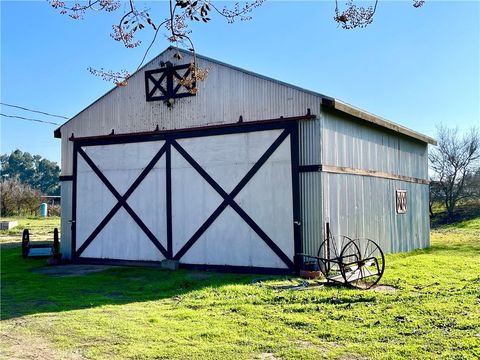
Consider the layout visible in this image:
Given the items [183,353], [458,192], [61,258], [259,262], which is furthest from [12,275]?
[458,192]

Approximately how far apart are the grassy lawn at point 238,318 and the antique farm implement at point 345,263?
31 cm

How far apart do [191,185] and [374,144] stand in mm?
5302

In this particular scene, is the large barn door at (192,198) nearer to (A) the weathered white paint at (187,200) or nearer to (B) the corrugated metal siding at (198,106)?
(A) the weathered white paint at (187,200)

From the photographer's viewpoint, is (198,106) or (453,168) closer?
(198,106)

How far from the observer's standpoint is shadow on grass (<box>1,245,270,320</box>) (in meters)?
7.90

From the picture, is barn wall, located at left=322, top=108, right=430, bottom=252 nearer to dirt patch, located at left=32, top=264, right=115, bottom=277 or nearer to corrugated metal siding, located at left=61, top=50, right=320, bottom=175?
corrugated metal siding, located at left=61, top=50, right=320, bottom=175

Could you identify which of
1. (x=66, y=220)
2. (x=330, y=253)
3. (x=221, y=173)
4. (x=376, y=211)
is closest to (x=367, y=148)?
(x=376, y=211)

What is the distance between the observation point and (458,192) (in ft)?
105

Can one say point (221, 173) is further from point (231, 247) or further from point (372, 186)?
point (372, 186)

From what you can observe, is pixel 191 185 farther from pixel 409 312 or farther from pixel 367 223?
pixel 409 312

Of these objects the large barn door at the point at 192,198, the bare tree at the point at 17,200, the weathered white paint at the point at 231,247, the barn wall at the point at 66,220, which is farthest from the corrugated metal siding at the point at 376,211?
the bare tree at the point at 17,200

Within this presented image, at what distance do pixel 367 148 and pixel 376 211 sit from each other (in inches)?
69.5

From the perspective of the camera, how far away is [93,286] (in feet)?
32.0

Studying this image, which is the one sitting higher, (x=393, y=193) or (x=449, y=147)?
(x=449, y=147)
